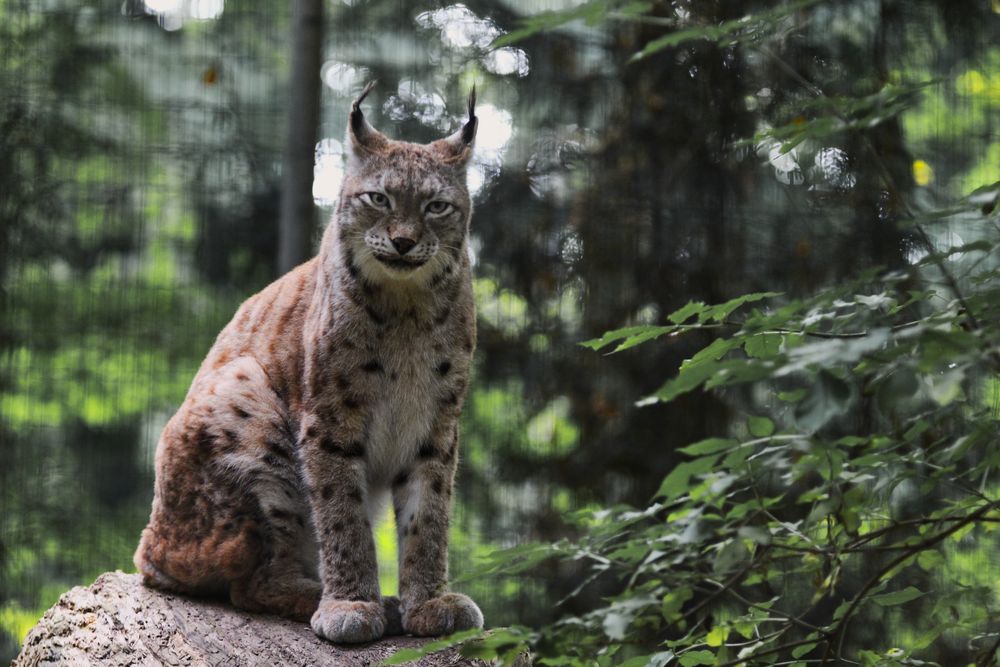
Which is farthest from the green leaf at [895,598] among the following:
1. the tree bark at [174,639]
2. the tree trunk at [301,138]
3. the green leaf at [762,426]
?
the tree trunk at [301,138]

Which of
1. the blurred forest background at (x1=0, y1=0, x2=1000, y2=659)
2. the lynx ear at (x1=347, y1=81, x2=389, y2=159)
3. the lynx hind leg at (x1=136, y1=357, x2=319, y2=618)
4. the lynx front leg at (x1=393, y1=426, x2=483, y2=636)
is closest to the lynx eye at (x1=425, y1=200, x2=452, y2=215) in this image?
the lynx ear at (x1=347, y1=81, x2=389, y2=159)

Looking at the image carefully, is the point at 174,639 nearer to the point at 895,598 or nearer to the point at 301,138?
the point at 895,598

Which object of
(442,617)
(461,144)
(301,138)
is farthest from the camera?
(301,138)

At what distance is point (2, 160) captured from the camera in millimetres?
5402

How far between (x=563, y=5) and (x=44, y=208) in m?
2.77

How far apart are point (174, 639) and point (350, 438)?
72cm

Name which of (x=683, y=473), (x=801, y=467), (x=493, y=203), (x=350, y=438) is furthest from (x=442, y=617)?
(x=493, y=203)

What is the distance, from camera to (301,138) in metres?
4.75

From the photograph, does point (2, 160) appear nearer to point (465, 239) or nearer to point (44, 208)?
point (44, 208)

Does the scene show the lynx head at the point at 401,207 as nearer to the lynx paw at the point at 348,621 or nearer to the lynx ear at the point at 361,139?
the lynx ear at the point at 361,139

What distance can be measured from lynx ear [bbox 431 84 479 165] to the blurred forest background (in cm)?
182

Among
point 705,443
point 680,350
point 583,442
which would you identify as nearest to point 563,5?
point 680,350

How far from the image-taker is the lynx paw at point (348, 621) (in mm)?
2957

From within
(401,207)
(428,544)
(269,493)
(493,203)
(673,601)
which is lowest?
(428,544)
